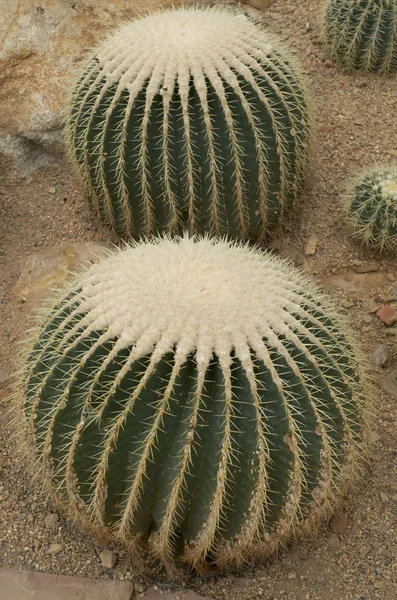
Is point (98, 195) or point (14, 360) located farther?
point (98, 195)

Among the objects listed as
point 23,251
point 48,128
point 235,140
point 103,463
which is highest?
point 235,140

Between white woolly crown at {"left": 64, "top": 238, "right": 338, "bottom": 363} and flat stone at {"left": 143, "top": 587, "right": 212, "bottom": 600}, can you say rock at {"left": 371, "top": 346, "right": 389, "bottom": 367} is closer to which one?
white woolly crown at {"left": 64, "top": 238, "right": 338, "bottom": 363}

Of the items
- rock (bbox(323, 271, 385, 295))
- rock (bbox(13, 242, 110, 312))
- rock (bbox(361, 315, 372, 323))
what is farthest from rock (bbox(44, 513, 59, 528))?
rock (bbox(323, 271, 385, 295))

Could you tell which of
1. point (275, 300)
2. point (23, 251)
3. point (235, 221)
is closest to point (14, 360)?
point (23, 251)

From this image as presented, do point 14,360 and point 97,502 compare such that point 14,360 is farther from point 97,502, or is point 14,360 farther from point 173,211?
point 97,502

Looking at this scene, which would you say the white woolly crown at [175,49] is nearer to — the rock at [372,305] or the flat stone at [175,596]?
the rock at [372,305]

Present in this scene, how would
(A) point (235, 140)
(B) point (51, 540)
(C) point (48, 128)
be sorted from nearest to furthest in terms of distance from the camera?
(B) point (51, 540) → (A) point (235, 140) → (C) point (48, 128)

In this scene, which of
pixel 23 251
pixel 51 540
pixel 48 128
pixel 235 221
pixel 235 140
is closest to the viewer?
Result: pixel 51 540

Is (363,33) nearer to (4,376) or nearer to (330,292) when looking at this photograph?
(330,292)
